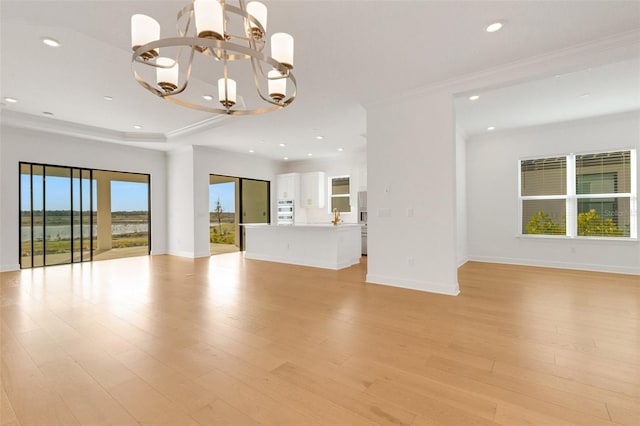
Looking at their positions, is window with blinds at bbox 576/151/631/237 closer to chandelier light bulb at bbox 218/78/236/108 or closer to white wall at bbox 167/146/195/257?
chandelier light bulb at bbox 218/78/236/108

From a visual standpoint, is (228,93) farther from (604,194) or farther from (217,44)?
(604,194)

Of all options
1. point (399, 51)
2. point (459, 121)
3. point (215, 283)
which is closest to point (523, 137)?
point (459, 121)

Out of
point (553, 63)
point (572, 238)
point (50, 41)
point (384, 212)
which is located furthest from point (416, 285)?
point (50, 41)

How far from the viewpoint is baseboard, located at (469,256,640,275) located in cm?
519

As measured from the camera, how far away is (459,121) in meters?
5.56

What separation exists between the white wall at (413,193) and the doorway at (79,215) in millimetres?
6577

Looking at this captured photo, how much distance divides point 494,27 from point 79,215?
8438 millimetres

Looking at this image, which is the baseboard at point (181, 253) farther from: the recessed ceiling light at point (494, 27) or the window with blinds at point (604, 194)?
the window with blinds at point (604, 194)

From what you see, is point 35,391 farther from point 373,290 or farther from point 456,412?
point 373,290

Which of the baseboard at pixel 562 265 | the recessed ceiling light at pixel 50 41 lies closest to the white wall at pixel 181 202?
the recessed ceiling light at pixel 50 41

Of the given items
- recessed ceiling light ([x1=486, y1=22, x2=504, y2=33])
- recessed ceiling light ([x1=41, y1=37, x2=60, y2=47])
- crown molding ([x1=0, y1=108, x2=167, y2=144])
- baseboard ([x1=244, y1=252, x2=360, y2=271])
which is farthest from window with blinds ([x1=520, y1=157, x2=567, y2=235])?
crown molding ([x1=0, y1=108, x2=167, y2=144])

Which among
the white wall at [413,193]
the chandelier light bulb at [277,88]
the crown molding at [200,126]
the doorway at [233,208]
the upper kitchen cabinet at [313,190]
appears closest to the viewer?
the chandelier light bulb at [277,88]

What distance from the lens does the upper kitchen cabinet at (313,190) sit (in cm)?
928

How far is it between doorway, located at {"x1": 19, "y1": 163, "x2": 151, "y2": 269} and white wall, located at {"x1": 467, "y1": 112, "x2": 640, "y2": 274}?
8.49m
